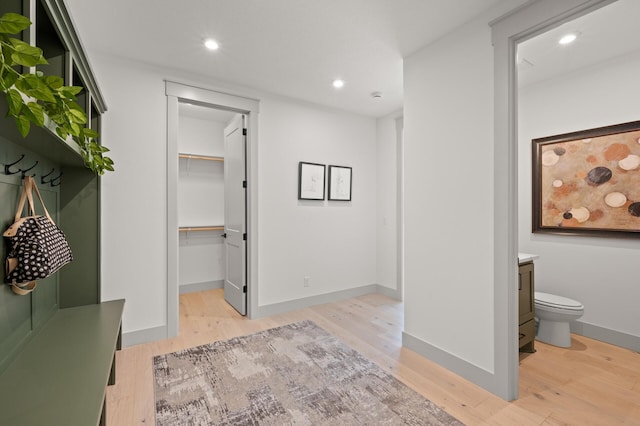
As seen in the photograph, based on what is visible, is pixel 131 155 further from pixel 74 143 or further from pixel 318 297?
pixel 318 297

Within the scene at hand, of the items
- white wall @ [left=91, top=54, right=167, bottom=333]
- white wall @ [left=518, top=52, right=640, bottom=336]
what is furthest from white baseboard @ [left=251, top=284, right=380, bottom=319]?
white wall @ [left=518, top=52, right=640, bottom=336]

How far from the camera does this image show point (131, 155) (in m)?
2.73

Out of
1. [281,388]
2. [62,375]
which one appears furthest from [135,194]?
[281,388]

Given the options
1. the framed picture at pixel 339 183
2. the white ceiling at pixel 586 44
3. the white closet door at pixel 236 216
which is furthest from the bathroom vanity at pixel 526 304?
the white closet door at pixel 236 216

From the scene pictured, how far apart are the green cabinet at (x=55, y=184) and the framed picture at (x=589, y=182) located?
394 centimetres

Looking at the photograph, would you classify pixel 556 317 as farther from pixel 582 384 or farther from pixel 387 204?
pixel 387 204

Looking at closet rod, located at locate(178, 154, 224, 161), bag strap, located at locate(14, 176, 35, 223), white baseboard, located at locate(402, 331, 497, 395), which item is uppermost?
closet rod, located at locate(178, 154, 224, 161)

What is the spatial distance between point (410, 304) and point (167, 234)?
7.70ft

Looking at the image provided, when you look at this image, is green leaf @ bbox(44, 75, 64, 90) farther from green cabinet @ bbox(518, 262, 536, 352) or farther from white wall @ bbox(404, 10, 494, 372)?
green cabinet @ bbox(518, 262, 536, 352)

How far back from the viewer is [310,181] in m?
3.83

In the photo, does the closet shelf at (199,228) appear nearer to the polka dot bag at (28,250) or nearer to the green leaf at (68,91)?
the polka dot bag at (28,250)

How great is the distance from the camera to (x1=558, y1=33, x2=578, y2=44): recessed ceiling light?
235 centimetres

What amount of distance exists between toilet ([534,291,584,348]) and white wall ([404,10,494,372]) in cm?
106

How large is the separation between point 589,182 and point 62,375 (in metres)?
4.10
